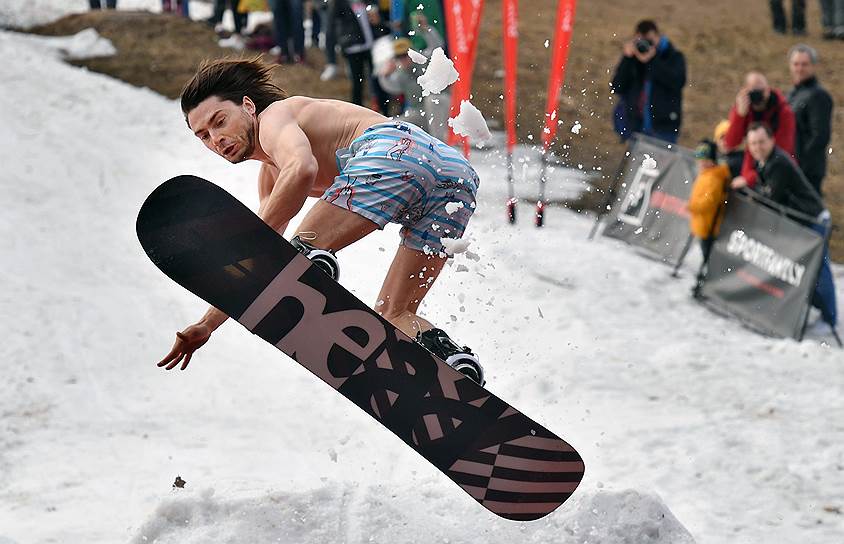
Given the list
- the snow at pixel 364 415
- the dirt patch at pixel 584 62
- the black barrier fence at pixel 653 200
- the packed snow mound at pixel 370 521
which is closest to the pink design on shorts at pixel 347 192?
the snow at pixel 364 415

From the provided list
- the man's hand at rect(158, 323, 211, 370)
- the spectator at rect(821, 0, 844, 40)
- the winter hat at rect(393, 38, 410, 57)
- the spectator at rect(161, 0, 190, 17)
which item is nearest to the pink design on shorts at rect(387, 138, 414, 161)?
the man's hand at rect(158, 323, 211, 370)

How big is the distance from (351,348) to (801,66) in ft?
Result: 17.1

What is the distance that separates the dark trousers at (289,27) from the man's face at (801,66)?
6.21 meters

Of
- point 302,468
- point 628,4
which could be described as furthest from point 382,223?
point 628,4

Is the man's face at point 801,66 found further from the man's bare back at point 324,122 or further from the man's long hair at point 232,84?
the man's long hair at point 232,84

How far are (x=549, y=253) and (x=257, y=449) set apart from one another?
3.69 m

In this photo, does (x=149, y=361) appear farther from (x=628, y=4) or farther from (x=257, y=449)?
(x=628, y=4)

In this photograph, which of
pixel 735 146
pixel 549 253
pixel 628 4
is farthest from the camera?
pixel 628 4

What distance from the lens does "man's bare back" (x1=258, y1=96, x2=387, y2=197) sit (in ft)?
12.1

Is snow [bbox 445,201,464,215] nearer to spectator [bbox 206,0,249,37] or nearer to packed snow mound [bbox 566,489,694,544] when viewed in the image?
packed snow mound [bbox 566,489,694,544]

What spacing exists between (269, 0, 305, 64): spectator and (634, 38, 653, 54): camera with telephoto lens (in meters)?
4.64

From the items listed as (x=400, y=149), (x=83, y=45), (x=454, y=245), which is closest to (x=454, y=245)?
(x=454, y=245)

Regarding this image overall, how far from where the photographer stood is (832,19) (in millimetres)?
15273

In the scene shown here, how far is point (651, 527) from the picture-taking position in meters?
4.16
